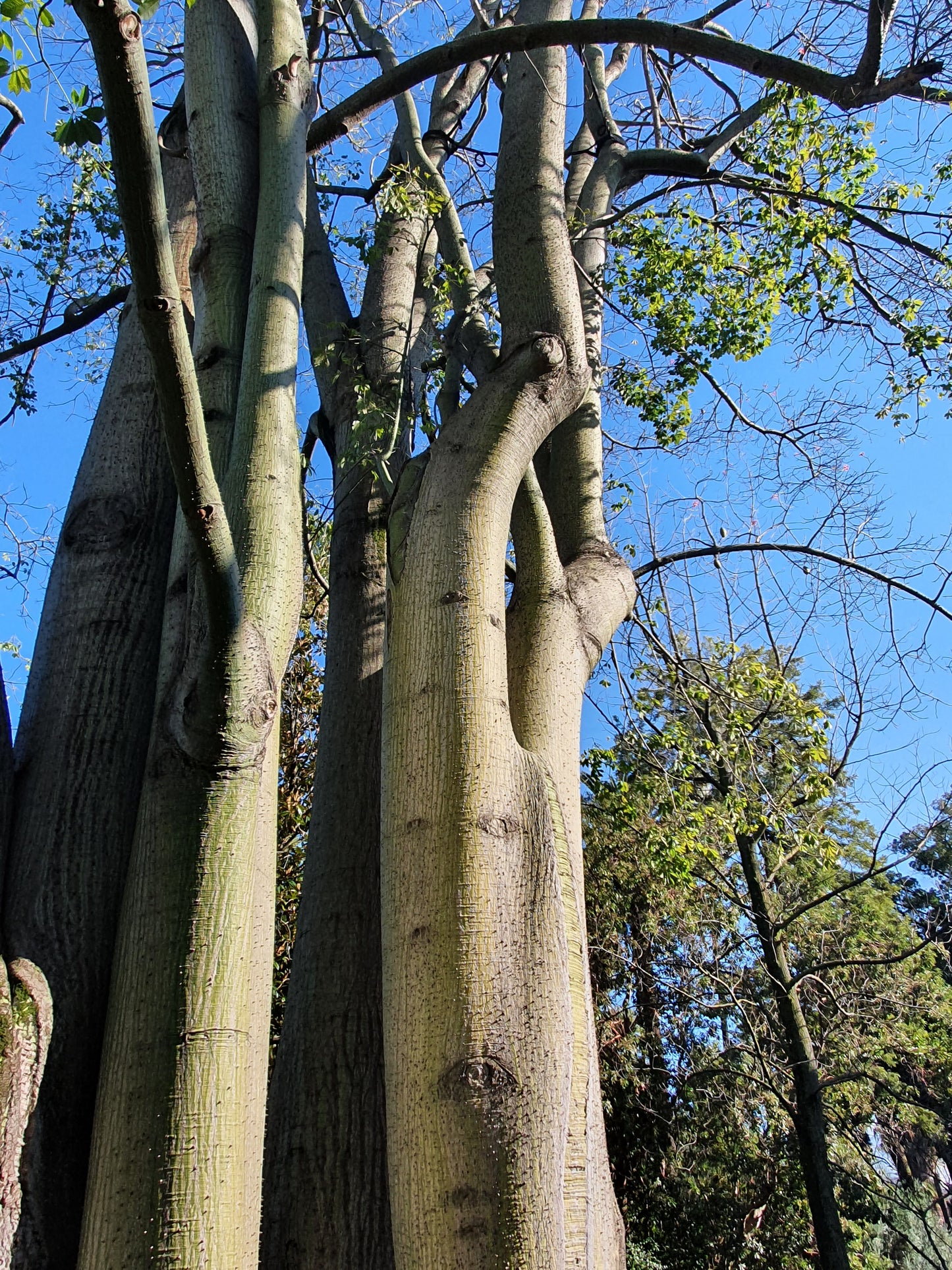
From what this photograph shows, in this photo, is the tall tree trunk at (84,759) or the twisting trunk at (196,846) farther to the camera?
the tall tree trunk at (84,759)

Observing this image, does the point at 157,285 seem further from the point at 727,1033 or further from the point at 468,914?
the point at 727,1033

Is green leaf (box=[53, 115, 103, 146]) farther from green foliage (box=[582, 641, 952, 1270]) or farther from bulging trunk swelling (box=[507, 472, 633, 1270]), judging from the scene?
green foliage (box=[582, 641, 952, 1270])

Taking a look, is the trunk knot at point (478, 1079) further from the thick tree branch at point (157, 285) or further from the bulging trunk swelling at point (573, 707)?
the thick tree branch at point (157, 285)

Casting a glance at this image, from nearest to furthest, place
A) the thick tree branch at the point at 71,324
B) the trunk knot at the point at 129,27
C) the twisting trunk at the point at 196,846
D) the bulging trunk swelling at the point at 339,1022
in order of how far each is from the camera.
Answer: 1. the trunk knot at the point at 129,27
2. the twisting trunk at the point at 196,846
3. the bulging trunk swelling at the point at 339,1022
4. the thick tree branch at the point at 71,324

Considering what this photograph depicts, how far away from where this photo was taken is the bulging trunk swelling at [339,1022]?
87.1 inches

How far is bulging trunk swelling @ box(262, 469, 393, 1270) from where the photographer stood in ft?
7.26

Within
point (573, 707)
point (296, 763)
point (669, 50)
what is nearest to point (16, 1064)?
point (573, 707)

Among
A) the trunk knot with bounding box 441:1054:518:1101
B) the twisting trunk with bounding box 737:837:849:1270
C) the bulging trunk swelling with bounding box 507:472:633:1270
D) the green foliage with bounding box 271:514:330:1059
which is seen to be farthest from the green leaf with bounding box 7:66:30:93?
the twisting trunk with bounding box 737:837:849:1270

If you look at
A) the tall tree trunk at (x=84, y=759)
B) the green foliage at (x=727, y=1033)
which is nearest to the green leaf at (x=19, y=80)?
the tall tree trunk at (x=84, y=759)

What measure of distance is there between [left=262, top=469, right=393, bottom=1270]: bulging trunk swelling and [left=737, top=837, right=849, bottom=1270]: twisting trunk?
5.97 meters

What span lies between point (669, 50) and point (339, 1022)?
362 cm

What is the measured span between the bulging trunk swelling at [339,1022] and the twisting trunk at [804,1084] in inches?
235

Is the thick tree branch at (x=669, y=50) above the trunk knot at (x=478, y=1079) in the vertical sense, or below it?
above

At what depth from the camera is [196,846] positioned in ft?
6.69
